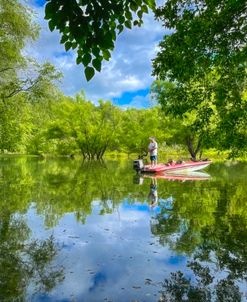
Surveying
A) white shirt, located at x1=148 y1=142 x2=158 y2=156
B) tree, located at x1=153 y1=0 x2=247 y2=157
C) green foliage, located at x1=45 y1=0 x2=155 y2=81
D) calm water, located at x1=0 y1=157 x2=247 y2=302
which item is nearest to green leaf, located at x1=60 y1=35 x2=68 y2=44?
green foliage, located at x1=45 y1=0 x2=155 y2=81

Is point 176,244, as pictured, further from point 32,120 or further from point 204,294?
point 32,120

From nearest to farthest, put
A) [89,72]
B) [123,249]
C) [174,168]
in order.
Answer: [89,72] → [123,249] → [174,168]

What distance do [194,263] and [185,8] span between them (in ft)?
19.8

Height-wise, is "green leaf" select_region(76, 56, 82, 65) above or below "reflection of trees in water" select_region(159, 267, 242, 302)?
above

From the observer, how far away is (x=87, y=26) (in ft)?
12.0

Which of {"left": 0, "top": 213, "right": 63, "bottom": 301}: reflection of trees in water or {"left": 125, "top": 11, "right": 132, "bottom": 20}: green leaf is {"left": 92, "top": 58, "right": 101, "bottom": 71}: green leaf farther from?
{"left": 0, "top": 213, "right": 63, "bottom": 301}: reflection of trees in water

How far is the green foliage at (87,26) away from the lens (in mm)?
3541

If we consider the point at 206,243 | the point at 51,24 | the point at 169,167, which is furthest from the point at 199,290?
the point at 169,167

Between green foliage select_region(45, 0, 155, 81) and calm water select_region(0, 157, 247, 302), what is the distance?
139 inches

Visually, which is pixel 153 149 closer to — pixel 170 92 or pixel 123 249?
pixel 170 92

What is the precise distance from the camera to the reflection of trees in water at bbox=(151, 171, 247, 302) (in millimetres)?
5914

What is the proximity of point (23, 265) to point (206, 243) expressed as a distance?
3.93 meters

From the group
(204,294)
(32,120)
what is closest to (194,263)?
(204,294)

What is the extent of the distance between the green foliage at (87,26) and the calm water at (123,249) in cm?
354
